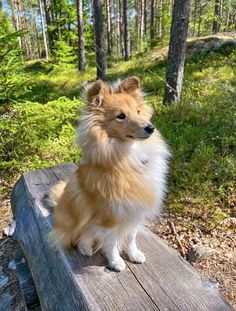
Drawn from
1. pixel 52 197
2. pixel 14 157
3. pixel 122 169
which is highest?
pixel 122 169

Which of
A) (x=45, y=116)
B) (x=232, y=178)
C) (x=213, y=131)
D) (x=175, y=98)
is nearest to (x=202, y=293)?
(x=232, y=178)

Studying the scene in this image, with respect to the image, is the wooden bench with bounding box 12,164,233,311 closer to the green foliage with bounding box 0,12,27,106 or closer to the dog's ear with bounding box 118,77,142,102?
the dog's ear with bounding box 118,77,142,102

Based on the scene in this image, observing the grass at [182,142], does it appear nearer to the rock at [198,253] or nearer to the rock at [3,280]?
the rock at [198,253]

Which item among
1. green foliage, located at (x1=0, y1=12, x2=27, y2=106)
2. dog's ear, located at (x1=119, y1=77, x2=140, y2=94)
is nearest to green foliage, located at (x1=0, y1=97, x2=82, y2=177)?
green foliage, located at (x1=0, y1=12, x2=27, y2=106)

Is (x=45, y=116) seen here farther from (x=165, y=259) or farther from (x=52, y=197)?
(x=165, y=259)

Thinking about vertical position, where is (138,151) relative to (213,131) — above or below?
above

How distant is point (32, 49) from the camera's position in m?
44.3

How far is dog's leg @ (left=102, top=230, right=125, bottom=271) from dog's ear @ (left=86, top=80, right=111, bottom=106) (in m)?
1.02

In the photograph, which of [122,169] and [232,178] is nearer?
[122,169]

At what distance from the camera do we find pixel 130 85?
245 cm

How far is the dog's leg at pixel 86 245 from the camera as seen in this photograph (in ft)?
7.98

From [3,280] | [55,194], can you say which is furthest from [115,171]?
[3,280]

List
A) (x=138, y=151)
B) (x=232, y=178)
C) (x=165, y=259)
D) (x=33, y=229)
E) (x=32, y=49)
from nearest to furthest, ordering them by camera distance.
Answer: (x=138, y=151), (x=165, y=259), (x=33, y=229), (x=232, y=178), (x=32, y=49)

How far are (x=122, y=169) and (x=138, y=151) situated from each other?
7.2 inches
